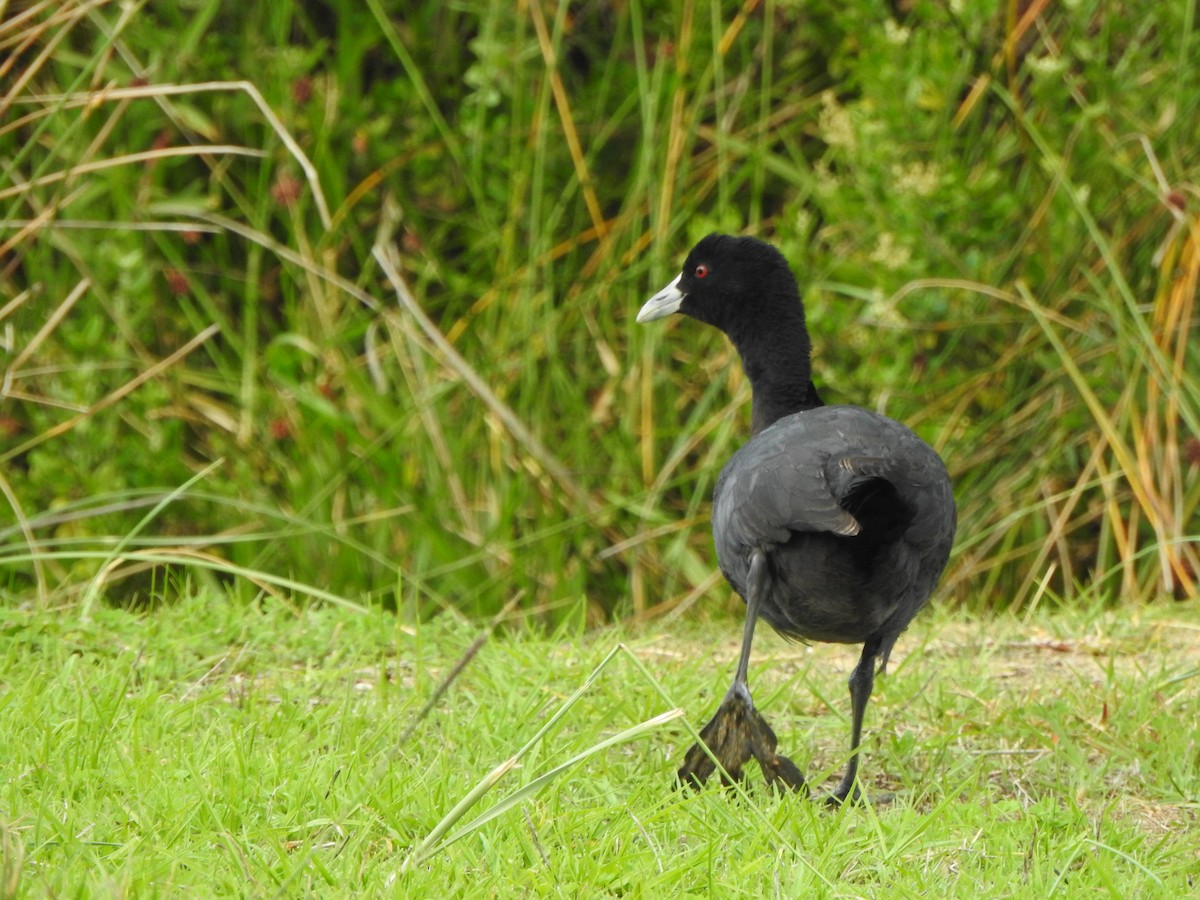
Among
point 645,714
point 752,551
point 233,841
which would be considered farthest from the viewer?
point 645,714

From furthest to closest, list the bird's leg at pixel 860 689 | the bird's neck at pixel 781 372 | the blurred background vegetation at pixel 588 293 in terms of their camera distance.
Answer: the blurred background vegetation at pixel 588 293 < the bird's neck at pixel 781 372 < the bird's leg at pixel 860 689

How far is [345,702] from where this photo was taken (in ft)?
10.3

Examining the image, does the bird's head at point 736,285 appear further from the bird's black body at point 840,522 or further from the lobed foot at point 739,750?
the lobed foot at point 739,750

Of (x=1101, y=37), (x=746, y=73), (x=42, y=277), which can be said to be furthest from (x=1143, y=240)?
(x=42, y=277)

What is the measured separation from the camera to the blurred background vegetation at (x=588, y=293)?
504 cm

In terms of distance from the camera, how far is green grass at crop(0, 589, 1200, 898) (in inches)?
92.0

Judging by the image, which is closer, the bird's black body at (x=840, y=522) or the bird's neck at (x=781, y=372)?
the bird's black body at (x=840, y=522)

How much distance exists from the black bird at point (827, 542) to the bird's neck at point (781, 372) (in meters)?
0.45

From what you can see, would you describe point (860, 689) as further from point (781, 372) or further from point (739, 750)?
point (781, 372)

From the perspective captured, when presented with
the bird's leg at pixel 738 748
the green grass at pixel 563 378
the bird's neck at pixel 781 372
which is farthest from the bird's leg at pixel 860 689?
the bird's neck at pixel 781 372

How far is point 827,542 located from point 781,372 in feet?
3.02

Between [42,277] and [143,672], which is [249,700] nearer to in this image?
[143,672]

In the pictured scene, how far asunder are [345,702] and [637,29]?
3.17 metres

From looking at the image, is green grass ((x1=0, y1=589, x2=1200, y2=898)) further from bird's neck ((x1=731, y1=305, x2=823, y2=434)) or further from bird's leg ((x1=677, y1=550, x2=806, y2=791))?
bird's neck ((x1=731, y1=305, x2=823, y2=434))
